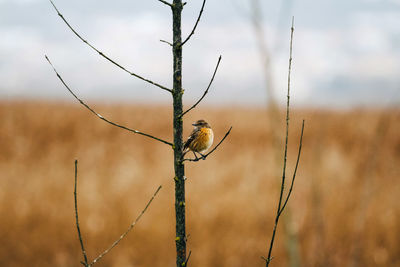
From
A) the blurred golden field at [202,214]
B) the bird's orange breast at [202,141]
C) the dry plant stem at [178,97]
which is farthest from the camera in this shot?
the blurred golden field at [202,214]

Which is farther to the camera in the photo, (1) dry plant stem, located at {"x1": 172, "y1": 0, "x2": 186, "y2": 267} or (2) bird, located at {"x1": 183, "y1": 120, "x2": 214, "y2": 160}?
(2) bird, located at {"x1": 183, "y1": 120, "x2": 214, "y2": 160}

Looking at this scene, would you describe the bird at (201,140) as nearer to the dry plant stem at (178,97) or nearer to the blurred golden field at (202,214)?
the dry plant stem at (178,97)

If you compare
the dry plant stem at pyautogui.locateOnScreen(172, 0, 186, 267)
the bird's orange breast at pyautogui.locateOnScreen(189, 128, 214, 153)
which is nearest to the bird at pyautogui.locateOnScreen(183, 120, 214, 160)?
the bird's orange breast at pyautogui.locateOnScreen(189, 128, 214, 153)

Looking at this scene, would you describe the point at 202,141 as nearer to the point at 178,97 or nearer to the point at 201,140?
the point at 201,140

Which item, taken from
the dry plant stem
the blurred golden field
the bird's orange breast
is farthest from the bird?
the blurred golden field

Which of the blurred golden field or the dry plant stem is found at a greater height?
the dry plant stem

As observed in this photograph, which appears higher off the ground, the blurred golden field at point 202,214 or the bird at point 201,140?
the bird at point 201,140

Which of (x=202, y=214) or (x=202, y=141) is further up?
(x=202, y=141)

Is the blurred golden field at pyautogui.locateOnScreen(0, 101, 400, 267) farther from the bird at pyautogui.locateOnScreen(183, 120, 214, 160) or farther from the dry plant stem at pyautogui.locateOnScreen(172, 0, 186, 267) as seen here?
the dry plant stem at pyautogui.locateOnScreen(172, 0, 186, 267)

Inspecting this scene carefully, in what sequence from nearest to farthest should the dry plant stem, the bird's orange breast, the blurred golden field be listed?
the dry plant stem < the bird's orange breast < the blurred golden field

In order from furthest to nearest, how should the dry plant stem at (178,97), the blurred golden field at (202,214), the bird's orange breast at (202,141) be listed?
1. the blurred golden field at (202,214)
2. the bird's orange breast at (202,141)
3. the dry plant stem at (178,97)

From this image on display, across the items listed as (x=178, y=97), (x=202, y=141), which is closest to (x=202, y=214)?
(x=202, y=141)

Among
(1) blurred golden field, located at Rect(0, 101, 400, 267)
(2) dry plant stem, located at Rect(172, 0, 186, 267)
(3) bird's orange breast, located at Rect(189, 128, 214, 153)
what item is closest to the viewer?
(2) dry plant stem, located at Rect(172, 0, 186, 267)

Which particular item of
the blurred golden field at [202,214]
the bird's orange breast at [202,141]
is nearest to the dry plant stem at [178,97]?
the bird's orange breast at [202,141]
